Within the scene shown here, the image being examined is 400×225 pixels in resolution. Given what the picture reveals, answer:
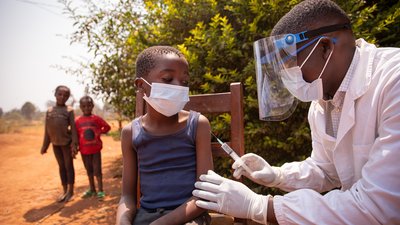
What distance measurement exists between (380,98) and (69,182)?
4961 mm

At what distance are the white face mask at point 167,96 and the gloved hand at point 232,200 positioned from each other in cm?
53

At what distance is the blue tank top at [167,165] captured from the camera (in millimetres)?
1707

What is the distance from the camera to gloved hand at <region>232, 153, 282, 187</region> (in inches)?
68.6

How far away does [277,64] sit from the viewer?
161 centimetres

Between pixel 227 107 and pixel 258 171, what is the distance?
0.48 meters

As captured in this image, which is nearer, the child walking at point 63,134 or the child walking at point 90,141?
the child walking at point 63,134

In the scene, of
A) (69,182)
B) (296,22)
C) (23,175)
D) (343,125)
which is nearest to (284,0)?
(296,22)

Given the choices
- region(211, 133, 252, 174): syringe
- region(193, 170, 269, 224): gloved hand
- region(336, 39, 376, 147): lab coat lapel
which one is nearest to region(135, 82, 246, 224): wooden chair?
region(211, 133, 252, 174): syringe

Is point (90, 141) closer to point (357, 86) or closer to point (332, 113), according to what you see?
point (332, 113)

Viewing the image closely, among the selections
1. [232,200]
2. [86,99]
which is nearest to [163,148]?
[232,200]

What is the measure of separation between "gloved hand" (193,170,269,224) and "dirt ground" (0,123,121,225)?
276cm

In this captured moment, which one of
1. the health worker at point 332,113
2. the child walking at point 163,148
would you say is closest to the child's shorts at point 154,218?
the child walking at point 163,148

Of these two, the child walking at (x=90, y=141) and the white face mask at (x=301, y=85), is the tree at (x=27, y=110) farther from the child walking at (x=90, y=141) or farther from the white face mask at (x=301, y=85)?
the white face mask at (x=301, y=85)

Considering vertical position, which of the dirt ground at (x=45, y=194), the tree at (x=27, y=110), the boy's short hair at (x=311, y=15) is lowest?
the dirt ground at (x=45, y=194)
